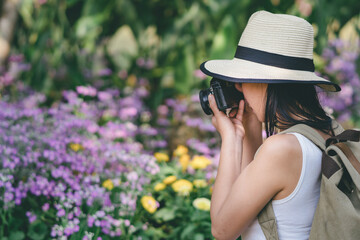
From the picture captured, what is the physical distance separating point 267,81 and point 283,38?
145 mm

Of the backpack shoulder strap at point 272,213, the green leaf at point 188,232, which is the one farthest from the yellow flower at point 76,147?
the backpack shoulder strap at point 272,213

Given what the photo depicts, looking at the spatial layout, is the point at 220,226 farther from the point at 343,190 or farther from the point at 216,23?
the point at 216,23

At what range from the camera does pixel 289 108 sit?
1240 millimetres

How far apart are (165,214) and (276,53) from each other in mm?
883

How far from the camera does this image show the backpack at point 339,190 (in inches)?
40.8

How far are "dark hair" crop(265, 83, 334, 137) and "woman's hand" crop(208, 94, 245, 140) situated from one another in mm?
105

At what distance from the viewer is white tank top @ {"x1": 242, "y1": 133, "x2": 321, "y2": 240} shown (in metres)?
1.12

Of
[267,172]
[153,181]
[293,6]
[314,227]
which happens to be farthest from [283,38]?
[293,6]

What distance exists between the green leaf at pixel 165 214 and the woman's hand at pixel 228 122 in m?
0.57

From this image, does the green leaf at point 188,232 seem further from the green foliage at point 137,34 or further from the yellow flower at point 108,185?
the green foliage at point 137,34

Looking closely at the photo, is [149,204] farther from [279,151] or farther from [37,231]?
[279,151]

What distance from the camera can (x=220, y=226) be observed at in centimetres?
118

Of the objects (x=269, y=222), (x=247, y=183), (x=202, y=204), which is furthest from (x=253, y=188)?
(x=202, y=204)

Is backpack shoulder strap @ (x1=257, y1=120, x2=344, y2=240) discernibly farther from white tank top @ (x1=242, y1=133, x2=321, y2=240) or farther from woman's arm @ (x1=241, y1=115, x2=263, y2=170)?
woman's arm @ (x1=241, y1=115, x2=263, y2=170)
